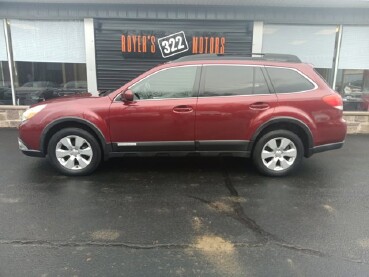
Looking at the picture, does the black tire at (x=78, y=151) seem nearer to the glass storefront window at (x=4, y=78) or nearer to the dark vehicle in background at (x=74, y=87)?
the dark vehicle in background at (x=74, y=87)

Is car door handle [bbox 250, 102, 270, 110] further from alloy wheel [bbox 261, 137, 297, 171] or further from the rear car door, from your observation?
alloy wheel [bbox 261, 137, 297, 171]

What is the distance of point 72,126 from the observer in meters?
4.93

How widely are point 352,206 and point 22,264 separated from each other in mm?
3686

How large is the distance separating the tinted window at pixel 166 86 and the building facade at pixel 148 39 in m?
3.46

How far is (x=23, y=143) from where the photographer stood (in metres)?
4.93

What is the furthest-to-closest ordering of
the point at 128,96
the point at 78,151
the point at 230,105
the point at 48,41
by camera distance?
the point at 48,41
the point at 78,151
the point at 230,105
the point at 128,96

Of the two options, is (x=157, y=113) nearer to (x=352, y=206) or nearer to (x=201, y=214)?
(x=201, y=214)

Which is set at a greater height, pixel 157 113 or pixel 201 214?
pixel 157 113

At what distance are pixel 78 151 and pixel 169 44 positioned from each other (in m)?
4.25

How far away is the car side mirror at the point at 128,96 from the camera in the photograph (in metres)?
4.72

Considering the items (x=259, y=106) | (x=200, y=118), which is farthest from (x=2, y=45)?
(x=259, y=106)

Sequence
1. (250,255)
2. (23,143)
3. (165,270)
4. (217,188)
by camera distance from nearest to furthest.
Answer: (165,270) < (250,255) < (217,188) < (23,143)

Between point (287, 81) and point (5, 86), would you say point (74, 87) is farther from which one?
point (287, 81)

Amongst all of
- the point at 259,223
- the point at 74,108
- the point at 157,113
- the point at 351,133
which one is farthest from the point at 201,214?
the point at 351,133
